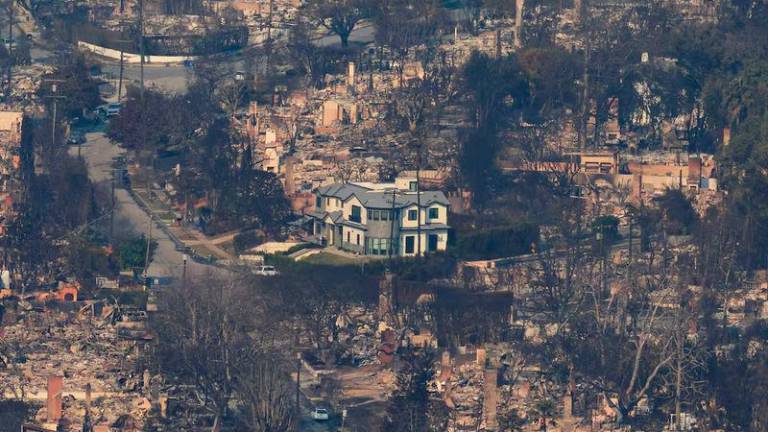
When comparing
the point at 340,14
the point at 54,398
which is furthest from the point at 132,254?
the point at 340,14

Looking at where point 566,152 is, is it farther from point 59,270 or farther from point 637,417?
point 637,417

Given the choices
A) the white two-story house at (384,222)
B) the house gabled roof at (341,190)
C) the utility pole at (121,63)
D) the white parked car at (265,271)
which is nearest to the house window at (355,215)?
the white two-story house at (384,222)

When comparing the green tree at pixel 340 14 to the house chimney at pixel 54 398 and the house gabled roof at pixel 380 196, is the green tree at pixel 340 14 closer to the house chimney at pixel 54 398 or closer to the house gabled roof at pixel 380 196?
the house gabled roof at pixel 380 196

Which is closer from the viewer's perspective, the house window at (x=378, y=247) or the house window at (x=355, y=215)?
the house window at (x=378, y=247)

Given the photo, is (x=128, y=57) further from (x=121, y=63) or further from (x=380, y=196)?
(x=380, y=196)

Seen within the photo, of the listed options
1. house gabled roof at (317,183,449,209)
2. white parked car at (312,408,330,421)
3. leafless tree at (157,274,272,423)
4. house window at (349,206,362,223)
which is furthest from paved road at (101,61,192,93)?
white parked car at (312,408,330,421)

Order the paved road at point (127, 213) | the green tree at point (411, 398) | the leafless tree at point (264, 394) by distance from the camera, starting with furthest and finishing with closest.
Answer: the paved road at point (127, 213), the green tree at point (411, 398), the leafless tree at point (264, 394)

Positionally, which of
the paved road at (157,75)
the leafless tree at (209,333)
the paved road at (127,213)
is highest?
the paved road at (157,75)

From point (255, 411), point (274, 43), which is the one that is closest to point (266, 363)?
point (255, 411)
